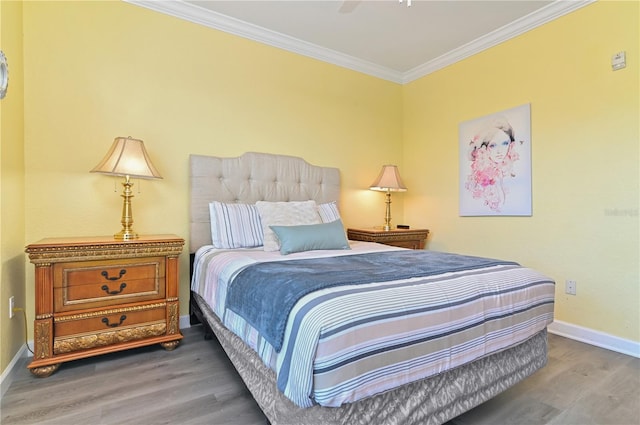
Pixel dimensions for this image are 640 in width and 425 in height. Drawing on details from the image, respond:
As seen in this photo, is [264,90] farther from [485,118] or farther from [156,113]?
[485,118]

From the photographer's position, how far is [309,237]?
8.13 ft

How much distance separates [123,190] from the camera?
2.53m

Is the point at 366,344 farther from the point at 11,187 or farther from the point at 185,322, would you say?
the point at 11,187

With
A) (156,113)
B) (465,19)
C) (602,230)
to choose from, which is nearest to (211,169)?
(156,113)

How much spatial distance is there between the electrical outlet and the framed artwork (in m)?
0.66

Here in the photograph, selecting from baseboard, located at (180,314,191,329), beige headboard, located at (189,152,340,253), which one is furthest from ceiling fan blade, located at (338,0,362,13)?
baseboard, located at (180,314,191,329)

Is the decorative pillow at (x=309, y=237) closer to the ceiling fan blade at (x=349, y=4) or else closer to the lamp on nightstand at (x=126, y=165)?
the lamp on nightstand at (x=126, y=165)

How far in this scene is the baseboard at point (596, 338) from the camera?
91.1 inches

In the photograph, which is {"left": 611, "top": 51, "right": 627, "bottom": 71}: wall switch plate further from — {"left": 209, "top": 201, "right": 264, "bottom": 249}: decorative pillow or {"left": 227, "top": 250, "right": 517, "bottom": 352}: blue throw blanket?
{"left": 209, "top": 201, "right": 264, "bottom": 249}: decorative pillow

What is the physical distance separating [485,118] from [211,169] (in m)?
2.79

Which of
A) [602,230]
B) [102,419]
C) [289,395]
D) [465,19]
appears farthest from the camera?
[465,19]

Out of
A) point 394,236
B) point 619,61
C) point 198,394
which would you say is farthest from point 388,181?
point 198,394

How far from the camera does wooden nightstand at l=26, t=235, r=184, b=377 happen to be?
1.91m

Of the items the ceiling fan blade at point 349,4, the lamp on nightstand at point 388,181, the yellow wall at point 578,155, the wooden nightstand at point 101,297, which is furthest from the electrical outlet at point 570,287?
the wooden nightstand at point 101,297
